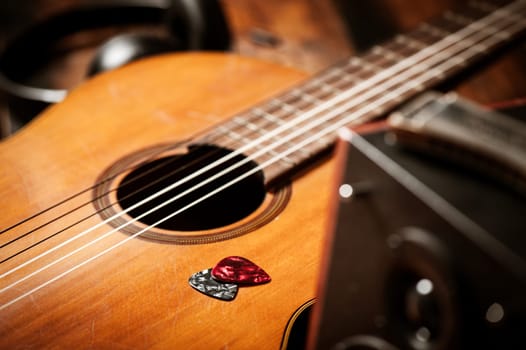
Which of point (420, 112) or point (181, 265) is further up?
point (420, 112)

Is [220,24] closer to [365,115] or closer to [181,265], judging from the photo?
[365,115]

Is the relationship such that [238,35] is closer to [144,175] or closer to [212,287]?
[144,175]

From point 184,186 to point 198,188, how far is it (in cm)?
2

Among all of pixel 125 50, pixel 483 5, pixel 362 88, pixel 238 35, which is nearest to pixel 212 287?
pixel 362 88

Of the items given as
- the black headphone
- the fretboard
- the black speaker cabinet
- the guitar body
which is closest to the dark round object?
the black headphone

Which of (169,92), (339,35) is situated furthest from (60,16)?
(339,35)

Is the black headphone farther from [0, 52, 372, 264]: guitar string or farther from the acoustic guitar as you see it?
[0, 52, 372, 264]: guitar string

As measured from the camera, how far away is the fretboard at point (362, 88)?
2.71ft

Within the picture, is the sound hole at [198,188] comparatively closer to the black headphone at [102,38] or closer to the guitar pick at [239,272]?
the guitar pick at [239,272]

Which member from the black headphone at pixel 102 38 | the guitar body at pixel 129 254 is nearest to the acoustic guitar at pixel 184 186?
the guitar body at pixel 129 254

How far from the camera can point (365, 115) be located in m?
0.84

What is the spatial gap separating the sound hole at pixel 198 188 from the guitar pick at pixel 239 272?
16cm

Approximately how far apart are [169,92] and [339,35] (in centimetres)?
60

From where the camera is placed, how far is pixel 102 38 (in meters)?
1.46
